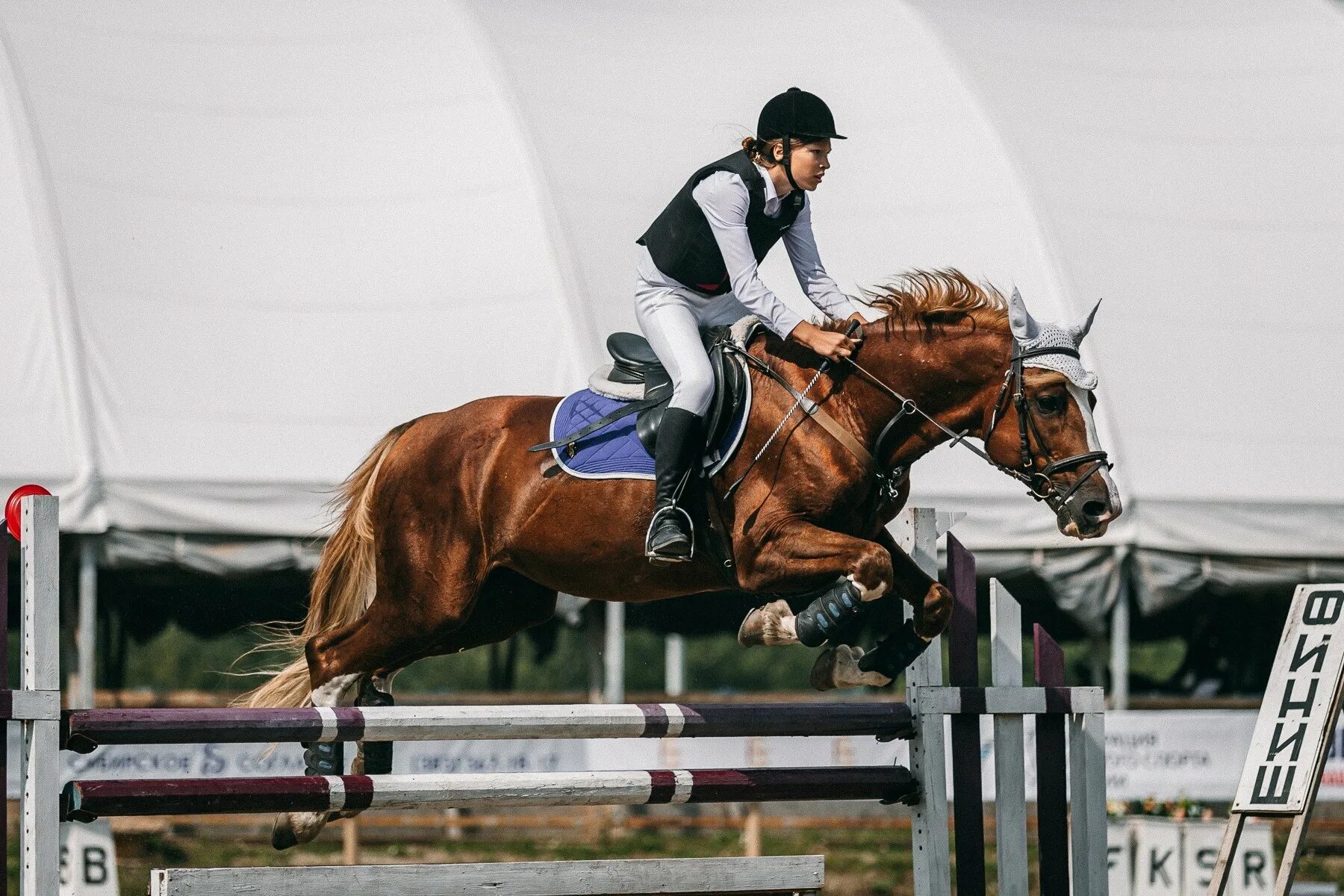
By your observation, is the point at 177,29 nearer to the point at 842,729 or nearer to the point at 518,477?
the point at 518,477

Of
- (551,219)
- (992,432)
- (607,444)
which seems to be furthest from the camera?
(551,219)

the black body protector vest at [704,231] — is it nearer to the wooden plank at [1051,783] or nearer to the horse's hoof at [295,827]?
the wooden plank at [1051,783]

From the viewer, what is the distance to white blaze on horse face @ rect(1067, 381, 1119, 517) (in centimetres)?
445

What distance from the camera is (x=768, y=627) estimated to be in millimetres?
4680

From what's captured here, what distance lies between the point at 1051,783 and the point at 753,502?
113 cm

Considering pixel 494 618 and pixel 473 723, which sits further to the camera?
pixel 494 618

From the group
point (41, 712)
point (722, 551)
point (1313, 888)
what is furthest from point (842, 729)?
point (1313, 888)

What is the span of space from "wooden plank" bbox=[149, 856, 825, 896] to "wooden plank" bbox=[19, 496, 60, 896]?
0.83 ft

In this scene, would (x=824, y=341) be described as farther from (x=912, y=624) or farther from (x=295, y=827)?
(x=295, y=827)

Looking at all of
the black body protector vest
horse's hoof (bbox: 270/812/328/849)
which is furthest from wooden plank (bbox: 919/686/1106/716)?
horse's hoof (bbox: 270/812/328/849)

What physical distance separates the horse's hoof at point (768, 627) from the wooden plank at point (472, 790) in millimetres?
348

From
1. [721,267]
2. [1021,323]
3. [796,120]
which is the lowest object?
[1021,323]

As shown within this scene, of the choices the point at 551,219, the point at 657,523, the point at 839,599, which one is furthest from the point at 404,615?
the point at 551,219

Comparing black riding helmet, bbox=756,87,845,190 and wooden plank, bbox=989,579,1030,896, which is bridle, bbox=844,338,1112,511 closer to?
wooden plank, bbox=989,579,1030,896
